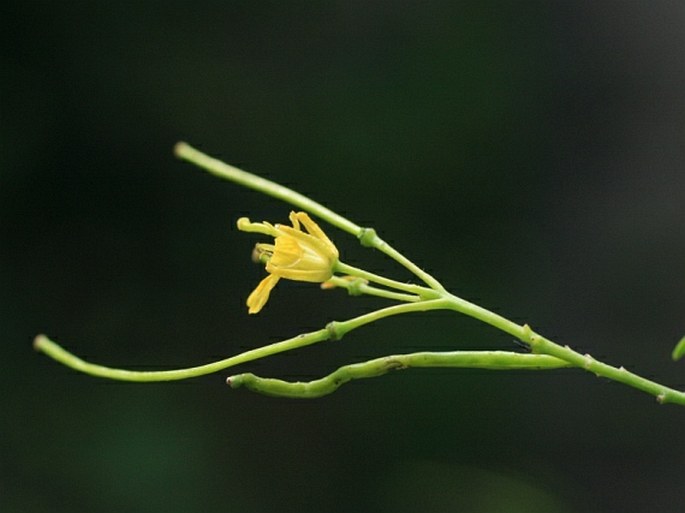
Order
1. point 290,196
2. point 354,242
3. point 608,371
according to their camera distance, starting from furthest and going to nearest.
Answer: point 354,242 → point 290,196 → point 608,371

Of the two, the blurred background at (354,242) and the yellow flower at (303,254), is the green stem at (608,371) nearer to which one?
the yellow flower at (303,254)

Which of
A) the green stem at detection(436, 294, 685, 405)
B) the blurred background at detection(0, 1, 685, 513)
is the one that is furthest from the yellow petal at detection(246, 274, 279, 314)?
the blurred background at detection(0, 1, 685, 513)

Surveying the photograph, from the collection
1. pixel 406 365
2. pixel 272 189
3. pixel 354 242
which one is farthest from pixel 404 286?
pixel 354 242

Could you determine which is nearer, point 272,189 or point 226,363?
point 226,363

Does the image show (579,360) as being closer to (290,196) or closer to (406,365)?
(406,365)

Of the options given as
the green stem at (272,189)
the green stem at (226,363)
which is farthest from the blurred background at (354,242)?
the green stem at (226,363)

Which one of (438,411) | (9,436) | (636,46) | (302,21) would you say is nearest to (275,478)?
(438,411)
